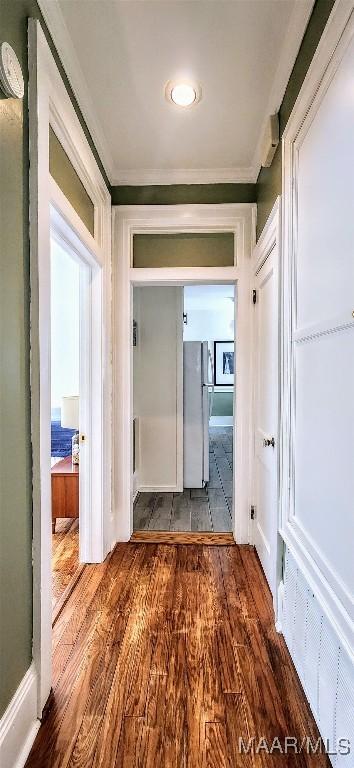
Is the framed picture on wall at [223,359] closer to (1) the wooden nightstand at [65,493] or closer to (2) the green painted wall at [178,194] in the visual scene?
(2) the green painted wall at [178,194]

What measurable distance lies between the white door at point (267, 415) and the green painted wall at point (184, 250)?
35cm

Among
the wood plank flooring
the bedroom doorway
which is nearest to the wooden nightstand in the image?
the bedroom doorway

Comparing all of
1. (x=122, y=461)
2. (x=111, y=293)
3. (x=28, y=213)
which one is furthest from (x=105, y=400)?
(x=28, y=213)

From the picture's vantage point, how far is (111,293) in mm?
2713

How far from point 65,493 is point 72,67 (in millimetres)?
2472

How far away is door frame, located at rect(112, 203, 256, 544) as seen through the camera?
A: 275 centimetres

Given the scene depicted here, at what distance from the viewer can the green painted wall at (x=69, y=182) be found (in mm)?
1651

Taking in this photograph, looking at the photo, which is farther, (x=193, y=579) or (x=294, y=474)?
(x=193, y=579)

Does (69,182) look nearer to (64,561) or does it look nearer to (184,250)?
(184,250)

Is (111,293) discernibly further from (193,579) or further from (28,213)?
(193,579)

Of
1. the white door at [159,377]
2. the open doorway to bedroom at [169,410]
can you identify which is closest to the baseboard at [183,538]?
the open doorway to bedroom at [169,410]

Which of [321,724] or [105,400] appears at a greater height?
[105,400]

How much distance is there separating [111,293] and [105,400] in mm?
743

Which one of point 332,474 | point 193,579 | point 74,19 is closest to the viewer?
point 332,474
